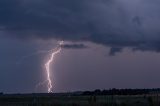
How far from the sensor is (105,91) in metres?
142

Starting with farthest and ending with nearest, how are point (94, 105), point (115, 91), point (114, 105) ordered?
point (115, 91) < point (114, 105) < point (94, 105)

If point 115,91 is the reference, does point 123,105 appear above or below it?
below

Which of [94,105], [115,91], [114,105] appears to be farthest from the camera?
[115,91]

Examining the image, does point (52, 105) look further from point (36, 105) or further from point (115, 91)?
point (115, 91)

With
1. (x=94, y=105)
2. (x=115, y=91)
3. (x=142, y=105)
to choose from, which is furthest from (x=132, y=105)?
(x=115, y=91)

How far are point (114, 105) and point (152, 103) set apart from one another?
4542mm

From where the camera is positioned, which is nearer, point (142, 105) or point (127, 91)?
point (142, 105)

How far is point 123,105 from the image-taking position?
56.2m

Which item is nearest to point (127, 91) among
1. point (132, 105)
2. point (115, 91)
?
point (115, 91)

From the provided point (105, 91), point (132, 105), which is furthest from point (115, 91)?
point (132, 105)

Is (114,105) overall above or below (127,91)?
below

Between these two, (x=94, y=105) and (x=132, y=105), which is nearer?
(x=94, y=105)

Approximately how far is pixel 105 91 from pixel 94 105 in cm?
9081

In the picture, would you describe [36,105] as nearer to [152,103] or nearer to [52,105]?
[52,105]
